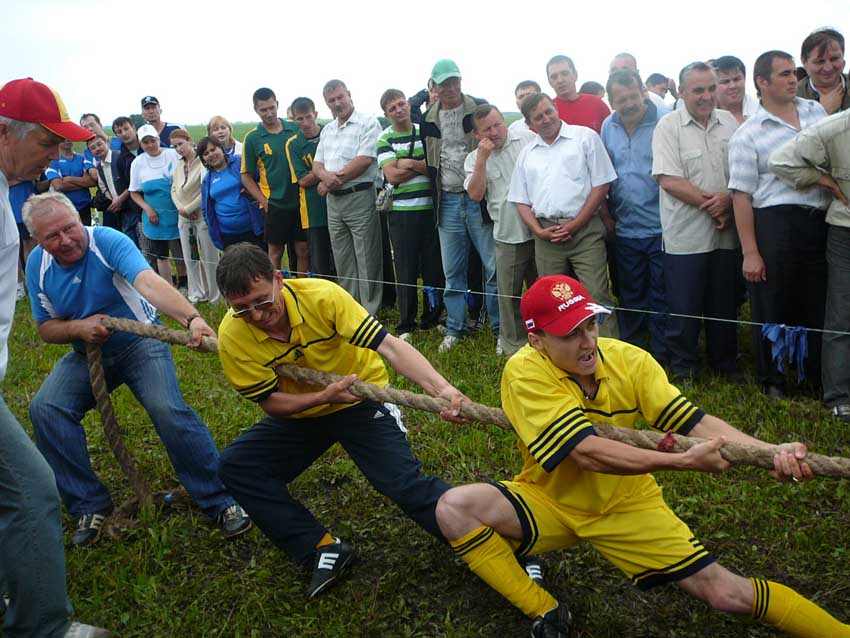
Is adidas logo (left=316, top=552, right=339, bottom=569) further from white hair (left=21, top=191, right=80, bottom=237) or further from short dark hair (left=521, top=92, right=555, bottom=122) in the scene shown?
short dark hair (left=521, top=92, right=555, bottom=122)

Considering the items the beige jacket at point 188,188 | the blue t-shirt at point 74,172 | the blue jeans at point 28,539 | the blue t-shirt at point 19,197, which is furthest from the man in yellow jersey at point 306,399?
the blue t-shirt at point 74,172

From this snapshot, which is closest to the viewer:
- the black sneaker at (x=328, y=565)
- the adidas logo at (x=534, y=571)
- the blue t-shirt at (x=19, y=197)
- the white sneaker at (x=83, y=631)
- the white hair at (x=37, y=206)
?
the white sneaker at (x=83, y=631)

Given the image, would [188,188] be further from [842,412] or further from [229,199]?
[842,412]

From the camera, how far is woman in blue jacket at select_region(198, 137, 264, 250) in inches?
343

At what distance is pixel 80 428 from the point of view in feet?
14.4

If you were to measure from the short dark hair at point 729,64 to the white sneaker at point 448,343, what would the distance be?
122 inches

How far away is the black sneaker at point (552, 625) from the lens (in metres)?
3.11

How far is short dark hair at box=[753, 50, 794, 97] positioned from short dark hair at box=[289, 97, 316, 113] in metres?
4.60

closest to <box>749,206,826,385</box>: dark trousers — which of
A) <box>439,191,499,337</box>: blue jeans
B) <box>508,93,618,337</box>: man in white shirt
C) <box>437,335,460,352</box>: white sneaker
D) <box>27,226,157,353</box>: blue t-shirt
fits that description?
<box>508,93,618,337</box>: man in white shirt

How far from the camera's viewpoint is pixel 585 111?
7.01 meters

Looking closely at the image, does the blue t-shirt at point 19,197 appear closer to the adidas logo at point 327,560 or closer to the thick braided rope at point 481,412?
the thick braided rope at point 481,412

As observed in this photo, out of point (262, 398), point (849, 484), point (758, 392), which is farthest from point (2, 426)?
point (758, 392)

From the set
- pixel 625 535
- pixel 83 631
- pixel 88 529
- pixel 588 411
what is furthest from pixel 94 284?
pixel 625 535

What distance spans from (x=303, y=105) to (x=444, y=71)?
201cm
